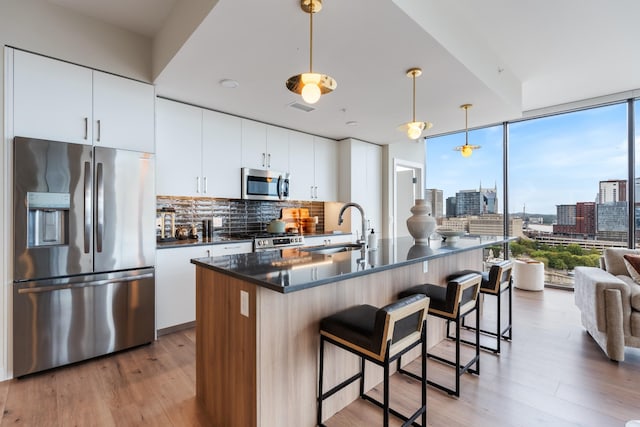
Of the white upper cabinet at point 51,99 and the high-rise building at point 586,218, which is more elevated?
the white upper cabinet at point 51,99

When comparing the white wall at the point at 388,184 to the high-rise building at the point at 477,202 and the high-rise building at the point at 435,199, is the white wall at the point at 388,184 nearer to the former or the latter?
the high-rise building at the point at 435,199

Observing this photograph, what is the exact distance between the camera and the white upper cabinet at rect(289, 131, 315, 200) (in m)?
4.59

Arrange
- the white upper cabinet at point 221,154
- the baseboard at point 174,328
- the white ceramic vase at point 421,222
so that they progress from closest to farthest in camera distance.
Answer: the white ceramic vase at point 421,222 < the baseboard at point 174,328 < the white upper cabinet at point 221,154

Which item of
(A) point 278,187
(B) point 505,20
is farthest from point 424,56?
(A) point 278,187

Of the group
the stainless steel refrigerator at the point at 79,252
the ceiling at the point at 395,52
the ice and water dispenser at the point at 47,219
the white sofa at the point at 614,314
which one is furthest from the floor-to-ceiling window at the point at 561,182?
the ice and water dispenser at the point at 47,219

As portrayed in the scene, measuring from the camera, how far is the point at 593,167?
4.52 metres

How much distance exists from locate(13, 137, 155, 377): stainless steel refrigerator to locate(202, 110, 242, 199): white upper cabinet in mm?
842

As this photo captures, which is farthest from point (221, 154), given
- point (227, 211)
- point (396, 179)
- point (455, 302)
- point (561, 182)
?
point (561, 182)

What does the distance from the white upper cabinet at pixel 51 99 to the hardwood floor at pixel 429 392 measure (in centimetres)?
187

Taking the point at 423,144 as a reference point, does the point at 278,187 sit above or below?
below

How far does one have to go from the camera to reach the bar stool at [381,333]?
1.45m

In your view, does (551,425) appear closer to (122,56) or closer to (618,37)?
(618,37)

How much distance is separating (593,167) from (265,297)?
537 cm

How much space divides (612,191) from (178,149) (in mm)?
5826
